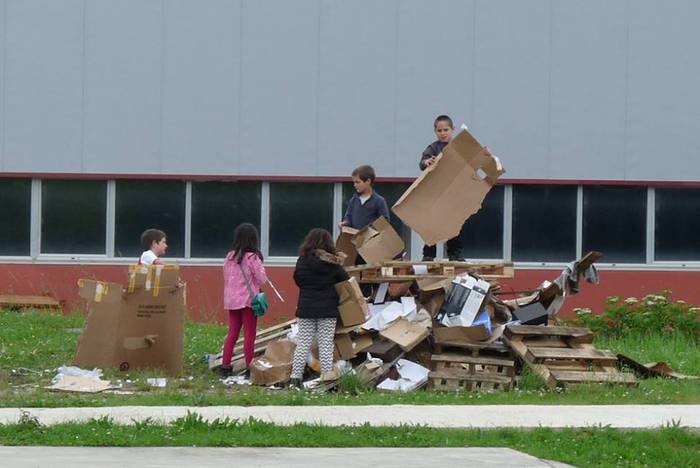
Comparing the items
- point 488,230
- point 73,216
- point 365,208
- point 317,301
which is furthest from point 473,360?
point 73,216

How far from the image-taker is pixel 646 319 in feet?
63.1

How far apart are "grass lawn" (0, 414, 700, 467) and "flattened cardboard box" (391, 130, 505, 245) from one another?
447 centimetres

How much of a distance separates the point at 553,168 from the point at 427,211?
24.6ft

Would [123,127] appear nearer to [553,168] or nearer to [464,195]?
[553,168]

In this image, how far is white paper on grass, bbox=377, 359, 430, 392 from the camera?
13508mm

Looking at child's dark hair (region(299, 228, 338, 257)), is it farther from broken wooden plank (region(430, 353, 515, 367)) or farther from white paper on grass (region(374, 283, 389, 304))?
broken wooden plank (region(430, 353, 515, 367))

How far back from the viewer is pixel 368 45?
2172cm

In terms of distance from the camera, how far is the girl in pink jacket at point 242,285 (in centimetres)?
1439

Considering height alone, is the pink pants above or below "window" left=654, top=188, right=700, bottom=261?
below

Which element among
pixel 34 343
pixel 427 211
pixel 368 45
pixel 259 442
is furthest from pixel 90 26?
pixel 259 442

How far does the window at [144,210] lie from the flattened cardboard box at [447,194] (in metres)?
7.83

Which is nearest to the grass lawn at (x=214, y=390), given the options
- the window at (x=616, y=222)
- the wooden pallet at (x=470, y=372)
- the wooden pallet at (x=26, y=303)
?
the wooden pallet at (x=470, y=372)

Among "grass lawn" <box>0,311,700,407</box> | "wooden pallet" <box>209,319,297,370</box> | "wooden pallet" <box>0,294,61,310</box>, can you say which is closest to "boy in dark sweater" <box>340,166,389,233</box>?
"wooden pallet" <box>209,319,297,370</box>

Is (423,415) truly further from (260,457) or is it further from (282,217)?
(282,217)
